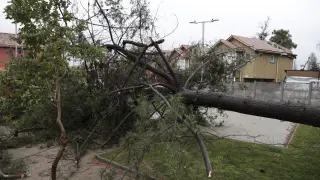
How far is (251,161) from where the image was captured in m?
5.25

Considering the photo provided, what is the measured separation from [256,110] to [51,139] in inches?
198

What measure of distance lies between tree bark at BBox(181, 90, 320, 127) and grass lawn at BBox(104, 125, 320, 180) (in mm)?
744

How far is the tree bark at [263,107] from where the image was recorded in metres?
3.89

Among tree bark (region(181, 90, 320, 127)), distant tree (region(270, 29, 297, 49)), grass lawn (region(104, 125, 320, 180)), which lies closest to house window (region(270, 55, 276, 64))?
distant tree (region(270, 29, 297, 49))

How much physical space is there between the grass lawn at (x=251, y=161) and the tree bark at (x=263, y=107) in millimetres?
744

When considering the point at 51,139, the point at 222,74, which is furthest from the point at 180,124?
the point at 51,139

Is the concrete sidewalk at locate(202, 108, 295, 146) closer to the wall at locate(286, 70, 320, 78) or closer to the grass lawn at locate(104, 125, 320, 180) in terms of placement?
the grass lawn at locate(104, 125, 320, 180)

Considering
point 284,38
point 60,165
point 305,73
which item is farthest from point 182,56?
point 284,38

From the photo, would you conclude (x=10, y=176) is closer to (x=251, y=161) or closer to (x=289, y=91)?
(x=251, y=161)

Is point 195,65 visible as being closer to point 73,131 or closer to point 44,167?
point 73,131

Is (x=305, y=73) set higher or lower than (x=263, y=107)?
higher

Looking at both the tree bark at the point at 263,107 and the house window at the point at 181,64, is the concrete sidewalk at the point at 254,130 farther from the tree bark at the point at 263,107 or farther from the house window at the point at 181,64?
the tree bark at the point at 263,107

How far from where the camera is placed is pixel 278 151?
5.96m

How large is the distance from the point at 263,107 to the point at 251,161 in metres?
1.45
